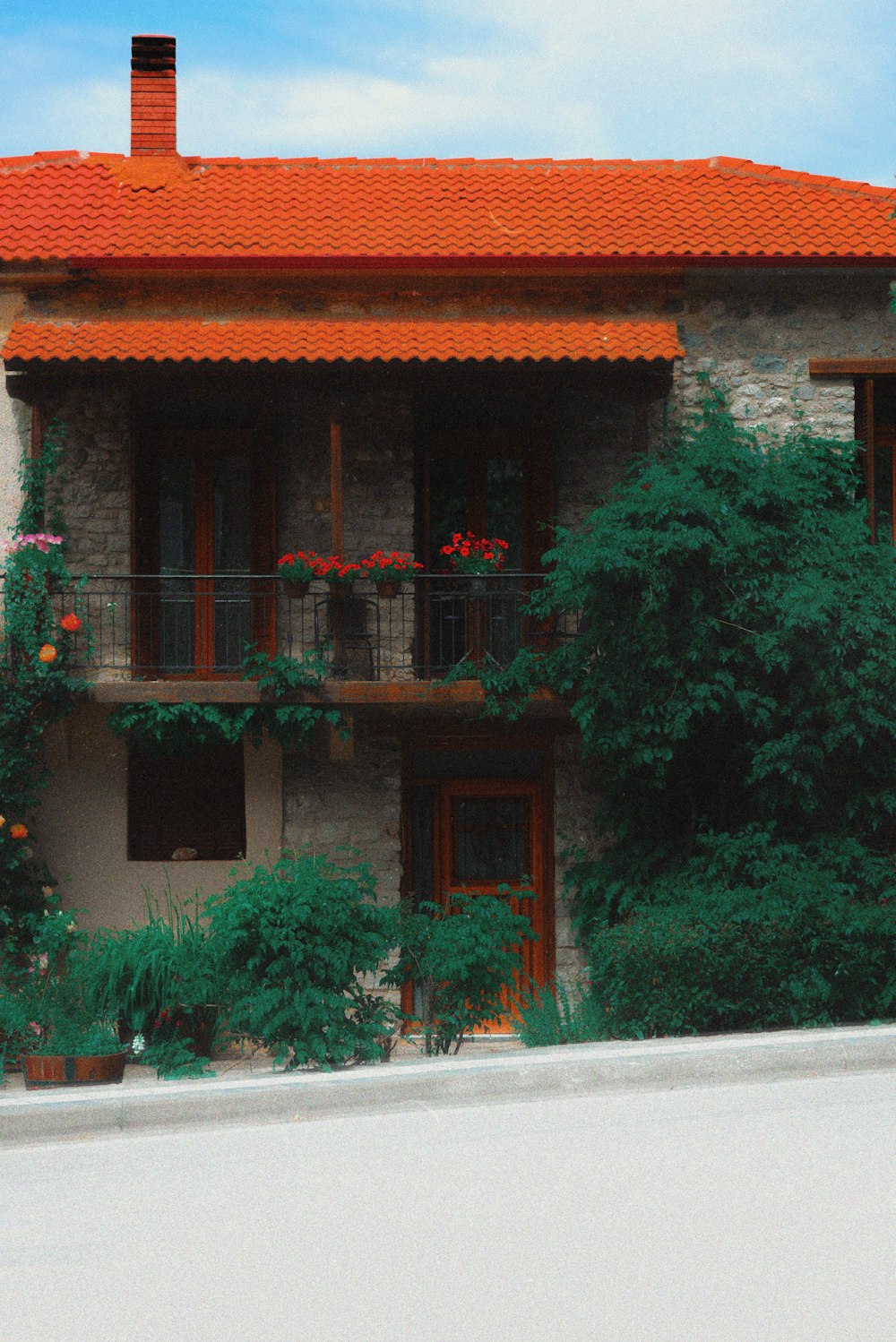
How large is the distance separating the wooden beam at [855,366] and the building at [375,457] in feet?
0.09

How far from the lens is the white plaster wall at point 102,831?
502 inches

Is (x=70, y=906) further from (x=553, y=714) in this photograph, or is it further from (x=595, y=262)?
(x=595, y=262)

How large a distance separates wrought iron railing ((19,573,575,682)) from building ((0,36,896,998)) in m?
0.03

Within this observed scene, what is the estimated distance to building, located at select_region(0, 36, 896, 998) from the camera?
1276 centimetres

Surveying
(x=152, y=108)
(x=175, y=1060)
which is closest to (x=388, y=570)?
(x=175, y=1060)

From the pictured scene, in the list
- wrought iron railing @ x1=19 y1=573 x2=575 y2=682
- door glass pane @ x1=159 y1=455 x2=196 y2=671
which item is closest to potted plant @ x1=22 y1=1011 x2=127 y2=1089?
wrought iron railing @ x1=19 y1=573 x2=575 y2=682

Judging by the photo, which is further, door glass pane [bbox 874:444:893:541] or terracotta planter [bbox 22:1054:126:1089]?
door glass pane [bbox 874:444:893:541]

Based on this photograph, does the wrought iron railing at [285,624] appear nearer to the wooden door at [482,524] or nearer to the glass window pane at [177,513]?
the wooden door at [482,524]

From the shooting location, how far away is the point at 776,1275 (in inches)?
182

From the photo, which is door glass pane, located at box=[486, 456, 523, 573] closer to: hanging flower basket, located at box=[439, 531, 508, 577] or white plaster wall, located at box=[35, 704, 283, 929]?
hanging flower basket, located at box=[439, 531, 508, 577]

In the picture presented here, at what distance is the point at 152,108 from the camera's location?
14.6 m

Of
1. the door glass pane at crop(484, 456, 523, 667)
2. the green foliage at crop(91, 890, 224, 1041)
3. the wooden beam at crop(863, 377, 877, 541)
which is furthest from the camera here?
the door glass pane at crop(484, 456, 523, 667)

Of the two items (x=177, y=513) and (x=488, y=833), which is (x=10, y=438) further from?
(x=488, y=833)

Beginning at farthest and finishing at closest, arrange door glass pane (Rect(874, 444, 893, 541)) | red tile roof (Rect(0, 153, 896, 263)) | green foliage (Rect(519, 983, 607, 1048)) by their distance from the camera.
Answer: door glass pane (Rect(874, 444, 893, 541))
red tile roof (Rect(0, 153, 896, 263))
green foliage (Rect(519, 983, 607, 1048))
